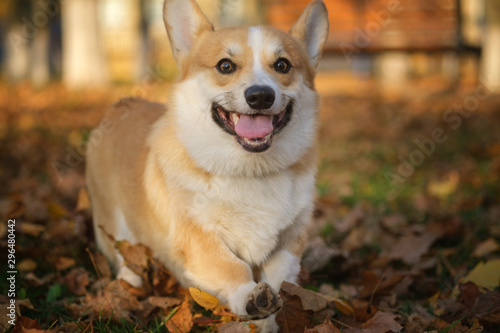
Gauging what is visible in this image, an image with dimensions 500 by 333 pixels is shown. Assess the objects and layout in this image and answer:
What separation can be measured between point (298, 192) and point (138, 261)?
2.75ft

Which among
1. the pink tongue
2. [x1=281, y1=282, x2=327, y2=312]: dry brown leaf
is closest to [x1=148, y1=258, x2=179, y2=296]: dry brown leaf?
[x1=281, y1=282, x2=327, y2=312]: dry brown leaf

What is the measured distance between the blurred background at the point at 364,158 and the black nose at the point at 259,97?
1.73 feet

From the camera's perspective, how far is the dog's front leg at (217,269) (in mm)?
1977

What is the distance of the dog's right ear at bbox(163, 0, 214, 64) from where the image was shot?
2.51 m

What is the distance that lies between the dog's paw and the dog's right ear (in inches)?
52.8

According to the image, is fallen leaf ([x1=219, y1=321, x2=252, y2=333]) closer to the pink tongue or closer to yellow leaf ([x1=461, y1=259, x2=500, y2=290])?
the pink tongue

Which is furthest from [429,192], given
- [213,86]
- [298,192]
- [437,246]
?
[213,86]

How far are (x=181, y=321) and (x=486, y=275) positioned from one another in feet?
4.79

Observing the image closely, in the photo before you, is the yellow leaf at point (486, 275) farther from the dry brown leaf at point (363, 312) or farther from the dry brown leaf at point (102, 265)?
the dry brown leaf at point (102, 265)

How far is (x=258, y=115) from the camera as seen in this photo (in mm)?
2191

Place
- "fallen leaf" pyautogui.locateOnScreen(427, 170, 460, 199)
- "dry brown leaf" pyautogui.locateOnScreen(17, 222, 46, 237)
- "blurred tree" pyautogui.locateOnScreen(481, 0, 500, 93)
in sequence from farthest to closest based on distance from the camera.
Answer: "blurred tree" pyautogui.locateOnScreen(481, 0, 500, 93) → "fallen leaf" pyautogui.locateOnScreen(427, 170, 460, 199) → "dry brown leaf" pyautogui.locateOnScreen(17, 222, 46, 237)

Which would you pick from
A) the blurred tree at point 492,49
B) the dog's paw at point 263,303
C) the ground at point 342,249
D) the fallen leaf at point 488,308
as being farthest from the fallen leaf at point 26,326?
the blurred tree at point 492,49

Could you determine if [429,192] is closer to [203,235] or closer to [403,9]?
[203,235]

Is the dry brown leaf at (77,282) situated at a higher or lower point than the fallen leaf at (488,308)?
lower
